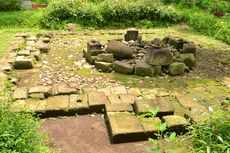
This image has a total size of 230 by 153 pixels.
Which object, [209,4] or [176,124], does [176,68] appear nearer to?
[176,124]

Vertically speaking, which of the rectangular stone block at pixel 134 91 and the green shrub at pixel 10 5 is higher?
the green shrub at pixel 10 5

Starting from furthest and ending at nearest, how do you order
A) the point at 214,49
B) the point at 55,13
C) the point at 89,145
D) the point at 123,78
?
1. the point at 55,13
2. the point at 214,49
3. the point at 123,78
4. the point at 89,145

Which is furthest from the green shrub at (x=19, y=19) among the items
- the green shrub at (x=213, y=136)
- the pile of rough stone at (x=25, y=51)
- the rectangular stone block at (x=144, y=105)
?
the green shrub at (x=213, y=136)

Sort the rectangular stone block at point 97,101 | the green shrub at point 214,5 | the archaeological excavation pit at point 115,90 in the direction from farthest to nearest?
the green shrub at point 214,5, the rectangular stone block at point 97,101, the archaeological excavation pit at point 115,90

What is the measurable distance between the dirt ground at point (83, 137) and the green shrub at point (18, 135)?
1.48 feet

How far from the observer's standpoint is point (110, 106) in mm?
5465

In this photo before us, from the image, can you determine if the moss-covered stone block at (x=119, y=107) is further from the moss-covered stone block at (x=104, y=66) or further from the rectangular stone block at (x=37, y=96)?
the moss-covered stone block at (x=104, y=66)

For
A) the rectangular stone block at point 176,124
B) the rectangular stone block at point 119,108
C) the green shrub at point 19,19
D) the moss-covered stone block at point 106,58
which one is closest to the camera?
the rectangular stone block at point 176,124

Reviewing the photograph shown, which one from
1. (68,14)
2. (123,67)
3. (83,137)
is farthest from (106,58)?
(68,14)

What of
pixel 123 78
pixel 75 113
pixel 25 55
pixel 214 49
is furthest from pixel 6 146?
pixel 214 49

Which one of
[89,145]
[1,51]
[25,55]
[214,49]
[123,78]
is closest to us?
[89,145]

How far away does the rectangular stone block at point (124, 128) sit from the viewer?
4.73 m

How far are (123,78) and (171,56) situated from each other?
49.0 inches

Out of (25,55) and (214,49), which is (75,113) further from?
(214,49)
